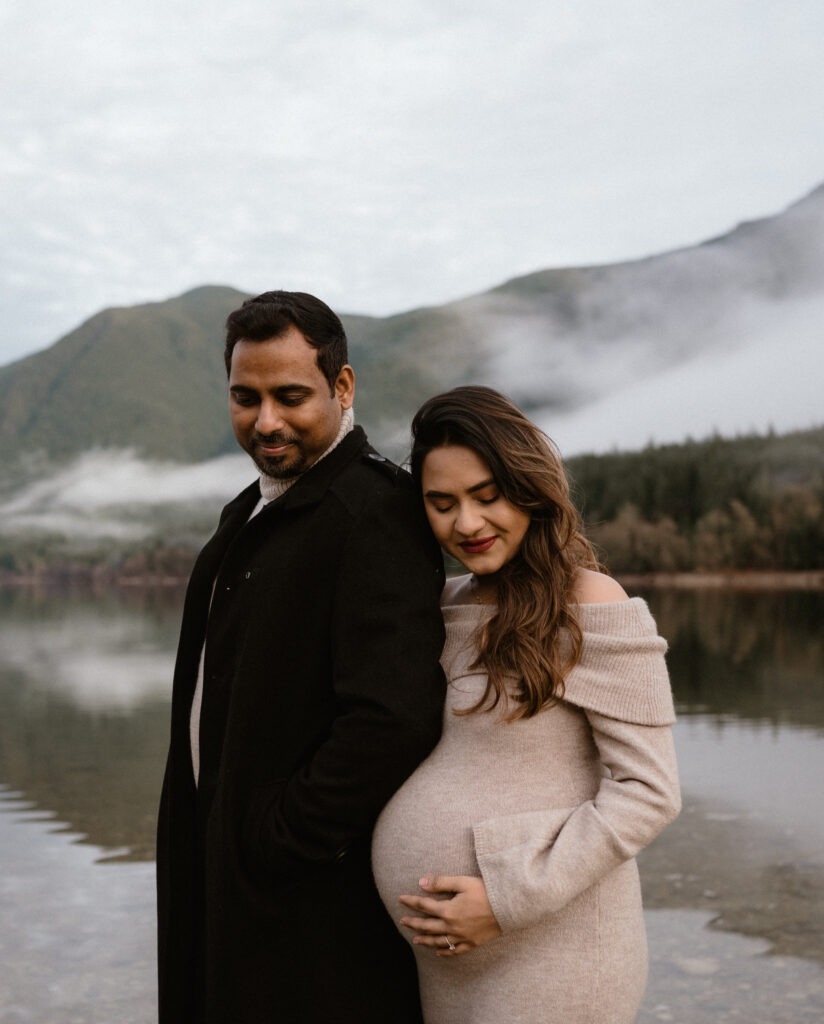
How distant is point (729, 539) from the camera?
279 feet

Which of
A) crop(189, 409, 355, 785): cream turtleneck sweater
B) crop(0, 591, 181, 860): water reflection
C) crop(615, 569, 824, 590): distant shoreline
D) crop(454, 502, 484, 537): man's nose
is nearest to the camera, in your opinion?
crop(454, 502, 484, 537): man's nose

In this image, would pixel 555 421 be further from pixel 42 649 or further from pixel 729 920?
pixel 729 920

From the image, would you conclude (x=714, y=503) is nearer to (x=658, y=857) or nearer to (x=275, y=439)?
(x=658, y=857)

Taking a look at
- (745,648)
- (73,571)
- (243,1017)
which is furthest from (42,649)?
(73,571)

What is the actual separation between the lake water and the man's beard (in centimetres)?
348

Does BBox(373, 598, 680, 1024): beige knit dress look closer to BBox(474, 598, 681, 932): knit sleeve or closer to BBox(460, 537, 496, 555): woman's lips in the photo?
BBox(474, 598, 681, 932): knit sleeve

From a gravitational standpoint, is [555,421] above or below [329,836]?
above

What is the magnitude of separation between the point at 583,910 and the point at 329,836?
1.97ft

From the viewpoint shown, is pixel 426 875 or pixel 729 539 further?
pixel 729 539

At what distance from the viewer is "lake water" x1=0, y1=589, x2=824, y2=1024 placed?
5.14 meters

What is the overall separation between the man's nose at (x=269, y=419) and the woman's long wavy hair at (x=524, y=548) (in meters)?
0.34

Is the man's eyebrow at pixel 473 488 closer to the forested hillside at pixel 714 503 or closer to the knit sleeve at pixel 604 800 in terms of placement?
the knit sleeve at pixel 604 800

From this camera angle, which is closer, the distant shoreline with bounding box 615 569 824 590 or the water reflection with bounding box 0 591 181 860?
the water reflection with bounding box 0 591 181 860

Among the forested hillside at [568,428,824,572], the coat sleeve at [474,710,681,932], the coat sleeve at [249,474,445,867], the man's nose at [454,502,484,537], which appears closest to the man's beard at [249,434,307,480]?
the coat sleeve at [249,474,445,867]
